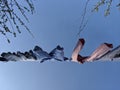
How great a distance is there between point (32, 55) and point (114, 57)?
5.84 feet

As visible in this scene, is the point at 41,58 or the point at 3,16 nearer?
the point at 3,16

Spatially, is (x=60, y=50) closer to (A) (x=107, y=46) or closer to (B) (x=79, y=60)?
(B) (x=79, y=60)

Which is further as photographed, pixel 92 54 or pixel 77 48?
pixel 92 54

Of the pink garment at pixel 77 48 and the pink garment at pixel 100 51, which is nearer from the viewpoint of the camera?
the pink garment at pixel 100 51

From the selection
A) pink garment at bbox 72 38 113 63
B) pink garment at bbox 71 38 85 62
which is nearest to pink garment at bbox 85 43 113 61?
pink garment at bbox 72 38 113 63

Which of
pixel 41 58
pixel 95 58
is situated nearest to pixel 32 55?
pixel 41 58

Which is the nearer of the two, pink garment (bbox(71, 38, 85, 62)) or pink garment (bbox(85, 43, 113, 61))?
pink garment (bbox(85, 43, 113, 61))

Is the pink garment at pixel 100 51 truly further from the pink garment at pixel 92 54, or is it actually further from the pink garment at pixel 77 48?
the pink garment at pixel 77 48

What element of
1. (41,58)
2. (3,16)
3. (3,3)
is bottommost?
(41,58)

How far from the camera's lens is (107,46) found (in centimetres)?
374

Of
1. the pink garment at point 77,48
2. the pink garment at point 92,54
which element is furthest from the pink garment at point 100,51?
the pink garment at point 77,48

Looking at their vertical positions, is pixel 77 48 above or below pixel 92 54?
above

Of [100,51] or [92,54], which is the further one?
[92,54]

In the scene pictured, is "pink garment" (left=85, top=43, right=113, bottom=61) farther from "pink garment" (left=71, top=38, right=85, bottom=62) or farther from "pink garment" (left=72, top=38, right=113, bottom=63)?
"pink garment" (left=71, top=38, right=85, bottom=62)
